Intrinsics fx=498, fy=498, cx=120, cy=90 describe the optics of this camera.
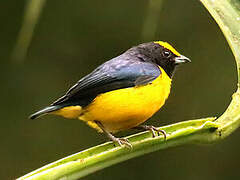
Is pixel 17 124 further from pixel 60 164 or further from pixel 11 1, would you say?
pixel 60 164

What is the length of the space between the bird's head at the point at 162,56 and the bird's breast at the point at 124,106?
0.44 m

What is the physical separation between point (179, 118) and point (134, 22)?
1.04 meters

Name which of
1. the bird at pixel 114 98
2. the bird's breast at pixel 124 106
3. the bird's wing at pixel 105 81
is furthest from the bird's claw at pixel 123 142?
the bird's wing at pixel 105 81

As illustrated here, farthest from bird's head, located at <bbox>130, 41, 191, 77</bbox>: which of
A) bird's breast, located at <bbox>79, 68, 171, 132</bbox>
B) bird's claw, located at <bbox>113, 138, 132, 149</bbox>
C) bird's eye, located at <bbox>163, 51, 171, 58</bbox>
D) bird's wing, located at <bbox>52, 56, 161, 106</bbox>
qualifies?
bird's claw, located at <bbox>113, 138, 132, 149</bbox>

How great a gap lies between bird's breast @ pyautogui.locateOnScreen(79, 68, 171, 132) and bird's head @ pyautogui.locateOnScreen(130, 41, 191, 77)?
44cm

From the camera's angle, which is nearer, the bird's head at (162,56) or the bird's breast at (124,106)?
the bird's breast at (124,106)

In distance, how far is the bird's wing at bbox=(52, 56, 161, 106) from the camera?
7.11ft

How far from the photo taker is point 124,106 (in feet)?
7.02

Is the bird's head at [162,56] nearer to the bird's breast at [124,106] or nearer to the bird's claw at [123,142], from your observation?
the bird's breast at [124,106]

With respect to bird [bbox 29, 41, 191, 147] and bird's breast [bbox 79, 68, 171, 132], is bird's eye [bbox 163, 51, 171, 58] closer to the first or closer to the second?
bird [bbox 29, 41, 191, 147]

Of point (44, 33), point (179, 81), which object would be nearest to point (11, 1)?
point (44, 33)

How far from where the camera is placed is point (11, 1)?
191 inches

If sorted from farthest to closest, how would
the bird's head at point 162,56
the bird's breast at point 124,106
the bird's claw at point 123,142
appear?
the bird's head at point 162,56
the bird's breast at point 124,106
the bird's claw at point 123,142

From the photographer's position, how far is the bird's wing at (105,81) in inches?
85.4
